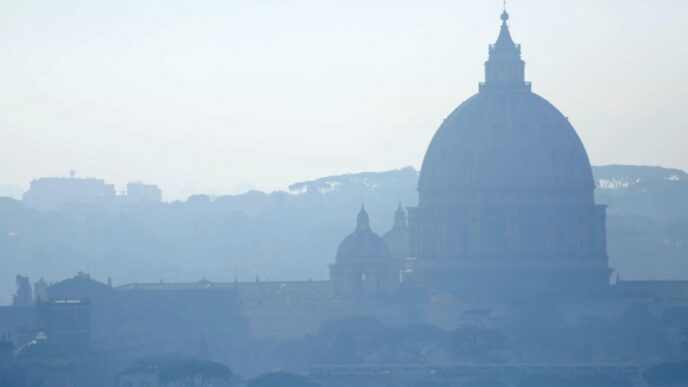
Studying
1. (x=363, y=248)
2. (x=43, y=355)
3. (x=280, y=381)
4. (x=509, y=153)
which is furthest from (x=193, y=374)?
(x=509, y=153)

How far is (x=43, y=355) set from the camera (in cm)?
11481

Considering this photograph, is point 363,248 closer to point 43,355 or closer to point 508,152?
point 508,152

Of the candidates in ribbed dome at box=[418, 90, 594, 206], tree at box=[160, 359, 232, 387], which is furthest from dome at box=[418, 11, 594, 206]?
tree at box=[160, 359, 232, 387]

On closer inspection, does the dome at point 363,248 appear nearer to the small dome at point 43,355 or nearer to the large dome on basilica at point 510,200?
the large dome on basilica at point 510,200

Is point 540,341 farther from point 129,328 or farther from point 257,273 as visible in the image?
point 257,273

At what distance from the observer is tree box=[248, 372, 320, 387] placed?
354 ft

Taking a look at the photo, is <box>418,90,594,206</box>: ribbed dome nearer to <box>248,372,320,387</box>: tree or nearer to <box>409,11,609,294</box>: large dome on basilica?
<box>409,11,609,294</box>: large dome on basilica

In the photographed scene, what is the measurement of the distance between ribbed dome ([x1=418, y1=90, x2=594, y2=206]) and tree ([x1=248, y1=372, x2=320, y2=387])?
3562cm

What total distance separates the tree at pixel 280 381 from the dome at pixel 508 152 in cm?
3565

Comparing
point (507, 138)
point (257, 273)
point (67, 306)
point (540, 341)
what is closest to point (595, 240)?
point (507, 138)

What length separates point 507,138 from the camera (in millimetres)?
144000

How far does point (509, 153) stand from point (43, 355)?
34.6 metres

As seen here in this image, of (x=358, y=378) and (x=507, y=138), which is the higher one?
(x=507, y=138)

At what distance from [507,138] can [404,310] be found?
8.94 m
